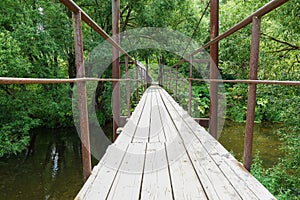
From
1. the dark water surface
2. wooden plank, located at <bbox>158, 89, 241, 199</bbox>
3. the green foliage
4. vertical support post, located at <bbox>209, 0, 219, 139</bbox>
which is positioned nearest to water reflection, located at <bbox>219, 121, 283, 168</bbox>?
the dark water surface

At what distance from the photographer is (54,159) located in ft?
24.1

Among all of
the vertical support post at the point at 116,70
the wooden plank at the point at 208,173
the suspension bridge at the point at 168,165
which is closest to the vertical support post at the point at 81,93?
the suspension bridge at the point at 168,165

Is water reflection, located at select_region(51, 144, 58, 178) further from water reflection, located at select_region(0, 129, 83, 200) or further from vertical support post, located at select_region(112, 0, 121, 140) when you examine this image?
vertical support post, located at select_region(112, 0, 121, 140)

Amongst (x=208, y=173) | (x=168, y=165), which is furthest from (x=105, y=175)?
(x=208, y=173)

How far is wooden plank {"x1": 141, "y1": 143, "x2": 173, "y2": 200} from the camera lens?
3.03ft

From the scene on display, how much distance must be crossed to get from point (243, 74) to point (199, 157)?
4130 millimetres

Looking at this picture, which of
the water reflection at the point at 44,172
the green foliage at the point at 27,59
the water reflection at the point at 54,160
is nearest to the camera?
the water reflection at the point at 44,172

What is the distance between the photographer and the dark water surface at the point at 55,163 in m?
5.61

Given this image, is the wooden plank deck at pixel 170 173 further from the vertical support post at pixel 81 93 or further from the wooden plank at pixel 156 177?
the vertical support post at pixel 81 93

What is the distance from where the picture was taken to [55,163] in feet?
23.2

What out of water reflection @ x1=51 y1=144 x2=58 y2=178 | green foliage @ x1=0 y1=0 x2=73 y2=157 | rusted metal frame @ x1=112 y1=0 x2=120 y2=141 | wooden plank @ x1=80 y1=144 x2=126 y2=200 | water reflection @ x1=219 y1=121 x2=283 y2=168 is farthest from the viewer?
water reflection @ x1=51 y1=144 x2=58 y2=178

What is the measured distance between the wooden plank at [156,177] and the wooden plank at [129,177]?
3 centimetres

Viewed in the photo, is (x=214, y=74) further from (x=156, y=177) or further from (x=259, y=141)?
(x=259, y=141)

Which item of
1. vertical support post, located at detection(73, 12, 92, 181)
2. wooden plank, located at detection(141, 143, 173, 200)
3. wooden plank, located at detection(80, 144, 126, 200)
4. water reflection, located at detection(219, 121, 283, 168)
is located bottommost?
water reflection, located at detection(219, 121, 283, 168)
